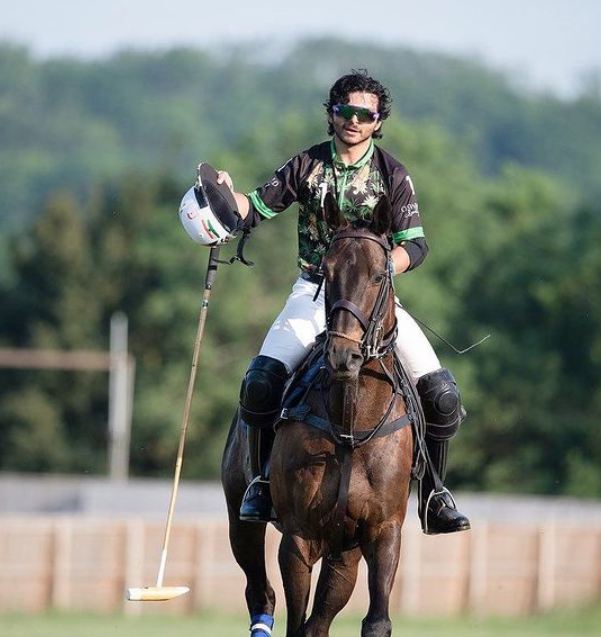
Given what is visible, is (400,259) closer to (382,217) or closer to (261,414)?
(382,217)

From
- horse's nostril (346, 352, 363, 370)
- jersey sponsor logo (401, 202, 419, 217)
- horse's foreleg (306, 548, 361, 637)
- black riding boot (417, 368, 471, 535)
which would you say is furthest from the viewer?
black riding boot (417, 368, 471, 535)

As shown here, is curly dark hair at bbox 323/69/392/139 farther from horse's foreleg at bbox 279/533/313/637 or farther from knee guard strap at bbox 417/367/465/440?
horse's foreleg at bbox 279/533/313/637

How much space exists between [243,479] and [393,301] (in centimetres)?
231

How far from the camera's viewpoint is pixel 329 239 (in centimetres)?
934

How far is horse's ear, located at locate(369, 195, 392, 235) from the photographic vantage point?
845cm

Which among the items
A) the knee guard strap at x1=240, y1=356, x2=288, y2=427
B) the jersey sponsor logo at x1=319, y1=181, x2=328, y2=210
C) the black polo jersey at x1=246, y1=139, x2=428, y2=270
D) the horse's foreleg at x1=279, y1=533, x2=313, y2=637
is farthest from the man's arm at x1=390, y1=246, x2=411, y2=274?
the horse's foreleg at x1=279, y1=533, x2=313, y2=637

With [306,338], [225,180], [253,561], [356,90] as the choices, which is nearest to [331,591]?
[306,338]

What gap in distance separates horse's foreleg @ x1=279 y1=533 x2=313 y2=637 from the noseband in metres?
1.17

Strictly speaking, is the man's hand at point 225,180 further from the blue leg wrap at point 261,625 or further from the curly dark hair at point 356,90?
the blue leg wrap at point 261,625

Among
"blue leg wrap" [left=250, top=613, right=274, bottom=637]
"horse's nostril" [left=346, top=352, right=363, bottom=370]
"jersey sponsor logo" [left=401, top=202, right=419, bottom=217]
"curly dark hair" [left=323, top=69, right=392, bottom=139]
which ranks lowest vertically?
"blue leg wrap" [left=250, top=613, right=274, bottom=637]

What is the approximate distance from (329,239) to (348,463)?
1.43m

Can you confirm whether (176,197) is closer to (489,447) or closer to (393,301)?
(489,447)

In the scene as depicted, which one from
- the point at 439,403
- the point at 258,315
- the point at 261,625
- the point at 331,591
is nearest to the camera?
the point at 331,591

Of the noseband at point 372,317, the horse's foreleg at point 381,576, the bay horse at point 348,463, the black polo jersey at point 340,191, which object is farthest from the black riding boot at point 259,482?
the noseband at point 372,317
